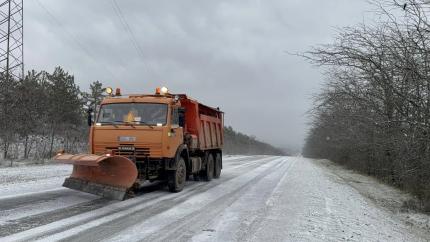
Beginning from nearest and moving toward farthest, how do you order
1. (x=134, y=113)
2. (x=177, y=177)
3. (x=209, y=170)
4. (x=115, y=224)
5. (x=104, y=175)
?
(x=115, y=224) < (x=104, y=175) < (x=134, y=113) < (x=177, y=177) < (x=209, y=170)

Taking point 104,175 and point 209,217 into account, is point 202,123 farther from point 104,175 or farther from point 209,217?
point 209,217

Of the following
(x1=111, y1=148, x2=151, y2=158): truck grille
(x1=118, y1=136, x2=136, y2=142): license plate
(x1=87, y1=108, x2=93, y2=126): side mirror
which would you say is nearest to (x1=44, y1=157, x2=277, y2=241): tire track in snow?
(x1=111, y1=148, x2=151, y2=158): truck grille

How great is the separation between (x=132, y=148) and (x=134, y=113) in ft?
3.68

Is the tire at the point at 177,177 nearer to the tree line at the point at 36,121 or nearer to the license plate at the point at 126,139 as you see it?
the license plate at the point at 126,139

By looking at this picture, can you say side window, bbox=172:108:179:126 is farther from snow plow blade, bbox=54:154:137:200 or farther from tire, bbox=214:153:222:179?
tire, bbox=214:153:222:179

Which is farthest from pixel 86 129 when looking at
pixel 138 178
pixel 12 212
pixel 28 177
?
pixel 12 212

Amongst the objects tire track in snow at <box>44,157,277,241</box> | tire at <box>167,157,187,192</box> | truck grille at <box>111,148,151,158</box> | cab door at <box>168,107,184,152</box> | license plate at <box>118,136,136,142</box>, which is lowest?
tire track in snow at <box>44,157,277,241</box>

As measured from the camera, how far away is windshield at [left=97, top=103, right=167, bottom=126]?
1346 cm

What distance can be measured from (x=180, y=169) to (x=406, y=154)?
19.9 feet

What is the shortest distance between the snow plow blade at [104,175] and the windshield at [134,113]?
1677 millimetres

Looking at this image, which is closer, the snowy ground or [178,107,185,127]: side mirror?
the snowy ground

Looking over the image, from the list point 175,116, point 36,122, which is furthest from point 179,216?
point 36,122

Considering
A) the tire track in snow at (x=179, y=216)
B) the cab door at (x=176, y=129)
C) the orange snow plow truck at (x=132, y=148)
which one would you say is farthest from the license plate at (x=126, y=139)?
the tire track in snow at (x=179, y=216)

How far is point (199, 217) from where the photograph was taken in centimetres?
965
